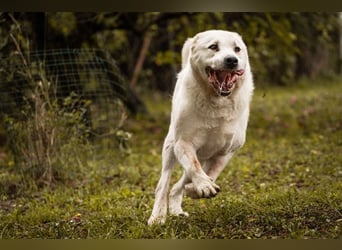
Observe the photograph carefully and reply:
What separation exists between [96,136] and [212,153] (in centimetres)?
225

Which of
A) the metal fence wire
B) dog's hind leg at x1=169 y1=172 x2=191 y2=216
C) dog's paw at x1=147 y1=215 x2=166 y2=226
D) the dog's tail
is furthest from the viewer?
the metal fence wire

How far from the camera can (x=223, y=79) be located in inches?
159

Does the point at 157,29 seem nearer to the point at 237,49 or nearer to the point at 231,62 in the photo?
the point at 237,49

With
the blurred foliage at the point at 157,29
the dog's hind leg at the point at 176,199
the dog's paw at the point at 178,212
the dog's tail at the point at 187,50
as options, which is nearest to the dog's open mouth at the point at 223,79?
the dog's tail at the point at 187,50

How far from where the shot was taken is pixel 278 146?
7.04m

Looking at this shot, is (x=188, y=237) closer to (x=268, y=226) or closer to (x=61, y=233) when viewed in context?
(x=268, y=226)

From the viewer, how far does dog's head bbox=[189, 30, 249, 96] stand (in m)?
3.87

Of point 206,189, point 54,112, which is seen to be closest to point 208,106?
point 206,189

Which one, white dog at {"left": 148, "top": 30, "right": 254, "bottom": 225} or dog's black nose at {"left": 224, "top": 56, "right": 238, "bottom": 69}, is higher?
dog's black nose at {"left": 224, "top": 56, "right": 238, "bottom": 69}

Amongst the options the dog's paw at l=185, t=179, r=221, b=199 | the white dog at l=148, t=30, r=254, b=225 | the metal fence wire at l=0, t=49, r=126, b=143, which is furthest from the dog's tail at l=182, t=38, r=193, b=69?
the metal fence wire at l=0, t=49, r=126, b=143

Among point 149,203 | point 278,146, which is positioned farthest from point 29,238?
point 278,146

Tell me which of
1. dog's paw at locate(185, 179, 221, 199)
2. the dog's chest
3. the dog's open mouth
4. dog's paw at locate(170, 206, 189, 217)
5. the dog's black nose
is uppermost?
the dog's black nose

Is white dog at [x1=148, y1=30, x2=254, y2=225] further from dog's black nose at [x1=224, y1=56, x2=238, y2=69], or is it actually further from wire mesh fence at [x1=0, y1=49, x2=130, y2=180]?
wire mesh fence at [x1=0, y1=49, x2=130, y2=180]

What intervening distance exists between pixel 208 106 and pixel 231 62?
359 millimetres
